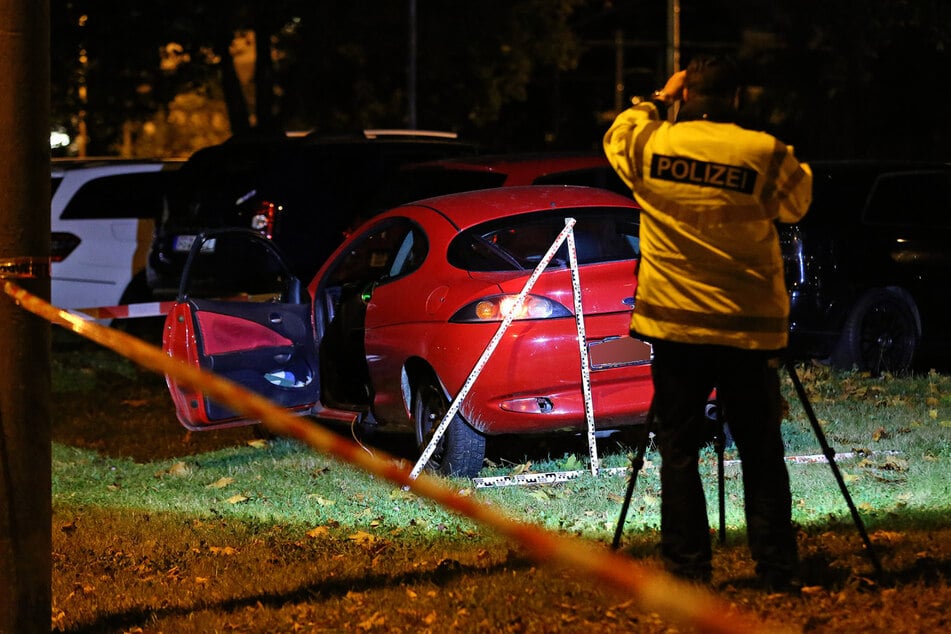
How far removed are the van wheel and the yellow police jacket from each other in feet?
18.6

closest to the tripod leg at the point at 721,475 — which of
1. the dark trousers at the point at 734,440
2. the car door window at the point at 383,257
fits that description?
the dark trousers at the point at 734,440

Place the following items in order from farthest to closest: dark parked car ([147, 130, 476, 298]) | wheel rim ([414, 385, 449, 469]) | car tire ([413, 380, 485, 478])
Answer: dark parked car ([147, 130, 476, 298]) → wheel rim ([414, 385, 449, 469]) → car tire ([413, 380, 485, 478])

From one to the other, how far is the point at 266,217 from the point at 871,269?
17.4ft

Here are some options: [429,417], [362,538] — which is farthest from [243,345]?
[362,538]

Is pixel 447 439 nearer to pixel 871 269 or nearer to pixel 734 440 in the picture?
pixel 734 440

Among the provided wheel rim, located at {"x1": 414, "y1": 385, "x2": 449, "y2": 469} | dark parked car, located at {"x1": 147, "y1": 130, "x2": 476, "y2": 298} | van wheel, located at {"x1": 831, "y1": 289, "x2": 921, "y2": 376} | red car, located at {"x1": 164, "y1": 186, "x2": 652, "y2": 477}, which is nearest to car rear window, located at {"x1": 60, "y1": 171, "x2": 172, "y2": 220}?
dark parked car, located at {"x1": 147, "y1": 130, "x2": 476, "y2": 298}

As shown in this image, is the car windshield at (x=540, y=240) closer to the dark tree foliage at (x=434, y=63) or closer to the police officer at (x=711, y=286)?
the police officer at (x=711, y=286)

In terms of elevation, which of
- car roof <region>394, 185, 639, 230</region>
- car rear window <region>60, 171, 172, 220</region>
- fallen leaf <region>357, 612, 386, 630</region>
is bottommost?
fallen leaf <region>357, 612, 386, 630</region>

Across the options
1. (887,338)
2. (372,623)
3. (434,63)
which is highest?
(434,63)

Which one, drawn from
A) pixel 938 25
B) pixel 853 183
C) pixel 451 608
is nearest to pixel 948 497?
pixel 451 608

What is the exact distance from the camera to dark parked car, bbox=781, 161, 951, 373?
33.8 ft

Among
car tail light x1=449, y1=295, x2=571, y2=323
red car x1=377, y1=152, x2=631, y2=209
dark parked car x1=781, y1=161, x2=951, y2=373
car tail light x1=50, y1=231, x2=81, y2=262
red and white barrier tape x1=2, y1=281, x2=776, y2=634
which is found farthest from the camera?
car tail light x1=50, y1=231, x2=81, y2=262

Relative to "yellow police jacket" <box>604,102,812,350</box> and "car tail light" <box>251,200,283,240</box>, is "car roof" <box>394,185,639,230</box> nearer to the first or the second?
"yellow police jacket" <box>604,102,812,350</box>

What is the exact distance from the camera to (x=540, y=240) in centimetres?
865
